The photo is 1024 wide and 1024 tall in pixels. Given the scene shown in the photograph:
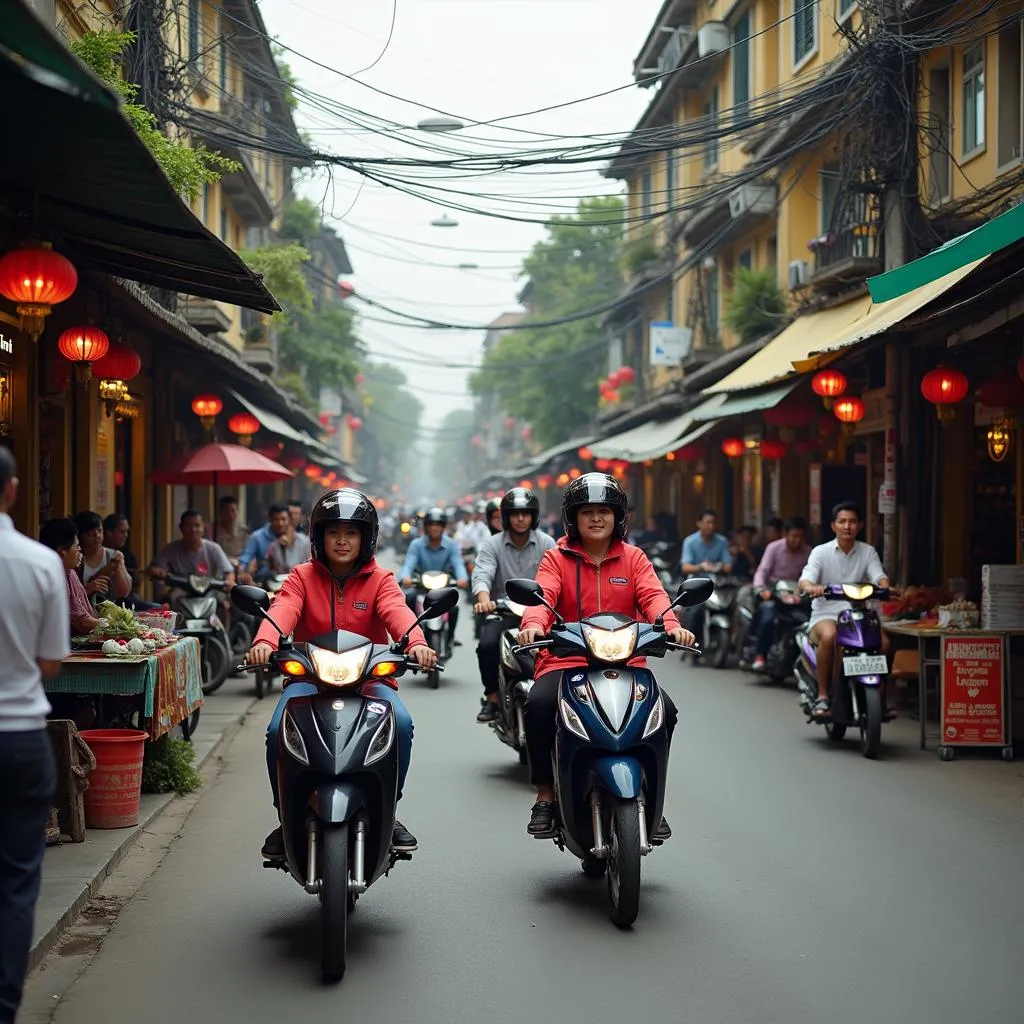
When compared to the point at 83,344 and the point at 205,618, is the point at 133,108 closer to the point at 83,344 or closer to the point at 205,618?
the point at 83,344

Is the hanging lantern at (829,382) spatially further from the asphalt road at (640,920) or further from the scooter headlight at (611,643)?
the scooter headlight at (611,643)

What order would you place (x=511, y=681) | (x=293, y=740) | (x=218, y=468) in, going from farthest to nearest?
(x=218, y=468), (x=511, y=681), (x=293, y=740)

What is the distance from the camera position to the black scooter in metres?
5.05

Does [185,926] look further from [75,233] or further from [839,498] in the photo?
[839,498]

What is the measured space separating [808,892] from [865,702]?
3.93 metres

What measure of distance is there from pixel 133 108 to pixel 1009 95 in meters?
8.91

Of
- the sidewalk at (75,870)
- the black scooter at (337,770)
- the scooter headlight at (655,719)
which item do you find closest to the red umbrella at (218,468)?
the sidewalk at (75,870)

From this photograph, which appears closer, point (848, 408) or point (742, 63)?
point (848, 408)

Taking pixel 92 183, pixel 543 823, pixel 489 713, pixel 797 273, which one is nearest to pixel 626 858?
pixel 543 823

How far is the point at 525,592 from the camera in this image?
6039mm

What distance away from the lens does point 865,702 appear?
32.7 feet

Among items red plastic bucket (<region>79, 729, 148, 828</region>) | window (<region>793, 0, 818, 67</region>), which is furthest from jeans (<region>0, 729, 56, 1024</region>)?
window (<region>793, 0, 818, 67</region>)

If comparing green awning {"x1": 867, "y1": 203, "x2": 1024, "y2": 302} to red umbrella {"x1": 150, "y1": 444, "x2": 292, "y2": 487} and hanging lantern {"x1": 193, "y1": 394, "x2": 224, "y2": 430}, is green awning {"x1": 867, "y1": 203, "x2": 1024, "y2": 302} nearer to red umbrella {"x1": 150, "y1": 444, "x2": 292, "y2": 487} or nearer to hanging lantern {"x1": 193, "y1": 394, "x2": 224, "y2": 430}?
red umbrella {"x1": 150, "y1": 444, "x2": 292, "y2": 487}

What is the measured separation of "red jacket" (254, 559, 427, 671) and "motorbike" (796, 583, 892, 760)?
501 cm
